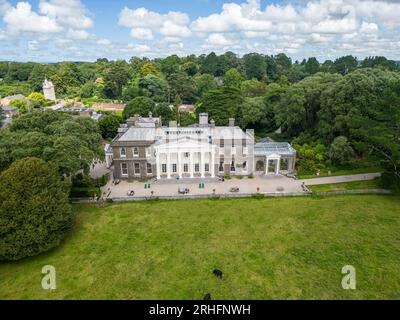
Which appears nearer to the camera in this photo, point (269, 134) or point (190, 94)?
point (269, 134)

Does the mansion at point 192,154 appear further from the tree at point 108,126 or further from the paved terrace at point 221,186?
the tree at point 108,126

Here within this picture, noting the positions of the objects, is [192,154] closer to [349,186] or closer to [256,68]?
[349,186]

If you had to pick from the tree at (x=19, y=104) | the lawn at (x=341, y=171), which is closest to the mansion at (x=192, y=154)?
the lawn at (x=341, y=171)

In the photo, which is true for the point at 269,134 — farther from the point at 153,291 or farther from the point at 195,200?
the point at 153,291
